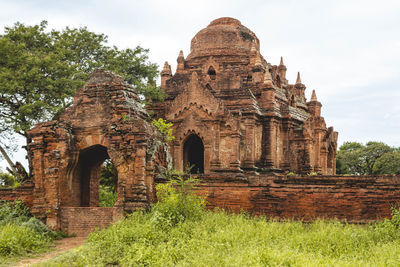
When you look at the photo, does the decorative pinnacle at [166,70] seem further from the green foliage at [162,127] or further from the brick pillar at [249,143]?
the brick pillar at [249,143]

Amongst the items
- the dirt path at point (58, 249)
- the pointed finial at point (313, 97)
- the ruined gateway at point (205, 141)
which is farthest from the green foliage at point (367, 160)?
the dirt path at point (58, 249)

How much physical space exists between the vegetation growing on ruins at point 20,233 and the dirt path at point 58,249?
25 centimetres

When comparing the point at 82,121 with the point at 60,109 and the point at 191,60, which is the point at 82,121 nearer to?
the point at 60,109

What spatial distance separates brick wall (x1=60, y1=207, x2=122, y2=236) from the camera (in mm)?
11180

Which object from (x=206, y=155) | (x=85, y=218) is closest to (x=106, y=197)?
(x=206, y=155)

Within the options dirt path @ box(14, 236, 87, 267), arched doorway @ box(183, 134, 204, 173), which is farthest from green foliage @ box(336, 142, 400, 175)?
dirt path @ box(14, 236, 87, 267)

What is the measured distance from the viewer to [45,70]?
18094mm

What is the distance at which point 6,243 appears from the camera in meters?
9.03

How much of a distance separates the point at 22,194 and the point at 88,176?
6.89ft

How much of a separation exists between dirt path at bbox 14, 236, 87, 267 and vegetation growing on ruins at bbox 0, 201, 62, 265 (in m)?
0.25

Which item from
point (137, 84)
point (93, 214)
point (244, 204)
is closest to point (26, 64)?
point (137, 84)

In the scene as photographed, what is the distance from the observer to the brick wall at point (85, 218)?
36.7 feet

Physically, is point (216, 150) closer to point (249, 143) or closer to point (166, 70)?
point (249, 143)

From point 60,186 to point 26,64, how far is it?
7.80 m
